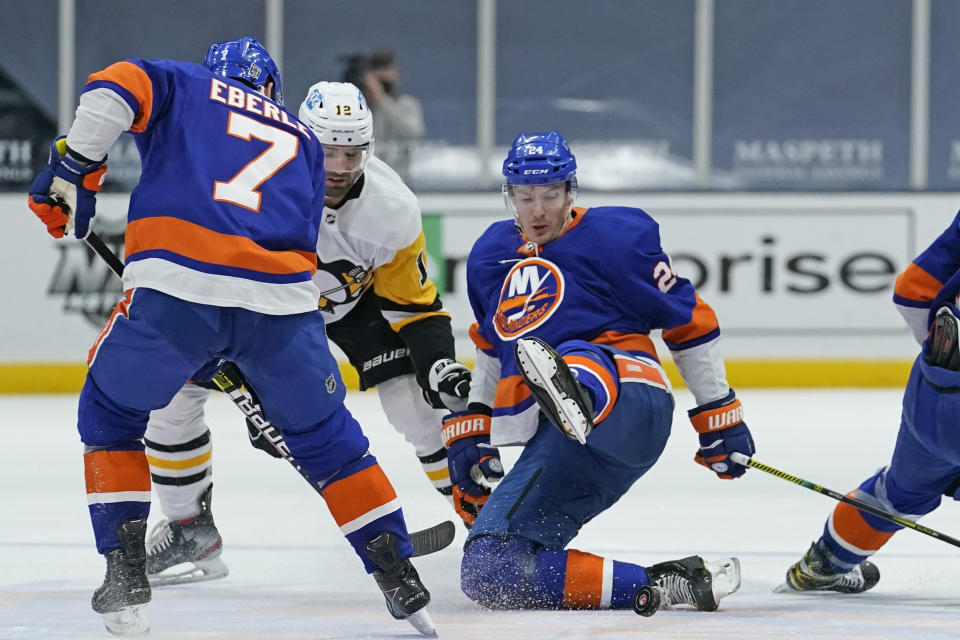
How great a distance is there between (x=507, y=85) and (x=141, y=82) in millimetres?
5496

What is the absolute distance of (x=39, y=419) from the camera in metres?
6.21

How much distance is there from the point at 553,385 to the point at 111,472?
2.52 ft

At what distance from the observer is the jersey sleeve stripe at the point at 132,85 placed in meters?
2.39

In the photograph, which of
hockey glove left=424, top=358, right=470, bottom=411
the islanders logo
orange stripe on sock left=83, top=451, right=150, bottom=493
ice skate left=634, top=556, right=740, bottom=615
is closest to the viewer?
orange stripe on sock left=83, top=451, right=150, bottom=493

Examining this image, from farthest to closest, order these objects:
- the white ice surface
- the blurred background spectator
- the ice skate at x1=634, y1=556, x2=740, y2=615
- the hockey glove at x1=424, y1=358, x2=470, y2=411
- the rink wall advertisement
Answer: the blurred background spectator, the rink wall advertisement, the hockey glove at x1=424, y1=358, x2=470, y2=411, the ice skate at x1=634, y1=556, x2=740, y2=615, the white ice surface

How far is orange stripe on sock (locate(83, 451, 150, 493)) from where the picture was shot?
250 cm

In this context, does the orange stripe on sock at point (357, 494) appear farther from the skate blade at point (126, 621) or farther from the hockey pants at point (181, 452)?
the hockey pants at point (181, 452)

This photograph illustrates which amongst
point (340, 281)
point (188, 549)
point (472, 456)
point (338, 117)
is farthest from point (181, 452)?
point (338, 117)

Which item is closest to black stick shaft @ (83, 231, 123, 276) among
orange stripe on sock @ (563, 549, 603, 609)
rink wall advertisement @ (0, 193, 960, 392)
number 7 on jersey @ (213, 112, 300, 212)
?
number 7 on jersey @ (213, 112, 300, 212)

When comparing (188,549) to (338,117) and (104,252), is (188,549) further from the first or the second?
(338,117)

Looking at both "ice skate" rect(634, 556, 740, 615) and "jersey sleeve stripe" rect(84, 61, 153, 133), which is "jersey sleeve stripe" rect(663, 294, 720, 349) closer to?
"ice skate" rect(634, 556, 740, 615)

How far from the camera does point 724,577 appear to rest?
276cm

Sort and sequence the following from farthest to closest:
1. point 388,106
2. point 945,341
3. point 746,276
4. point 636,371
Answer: point 388,106, point 746,276, point 636,371, point 945,341

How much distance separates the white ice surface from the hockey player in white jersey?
0.15 meters
